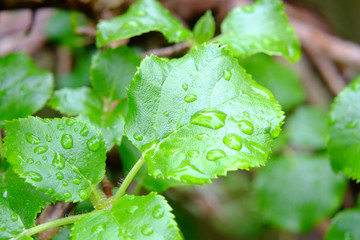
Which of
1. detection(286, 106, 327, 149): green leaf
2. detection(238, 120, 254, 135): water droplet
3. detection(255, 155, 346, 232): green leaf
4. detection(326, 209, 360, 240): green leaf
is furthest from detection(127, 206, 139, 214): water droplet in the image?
detection(286, 106, 327, 149): green leaf

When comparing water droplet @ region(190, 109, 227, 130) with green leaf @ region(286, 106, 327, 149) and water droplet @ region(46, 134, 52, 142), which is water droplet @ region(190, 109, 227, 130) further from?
green leaf @ region(286, 106, 327, 149)

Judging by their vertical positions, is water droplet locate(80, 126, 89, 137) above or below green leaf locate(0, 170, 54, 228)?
above

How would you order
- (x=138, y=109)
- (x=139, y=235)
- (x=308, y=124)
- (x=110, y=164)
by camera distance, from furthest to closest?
(x=308, y=124) < (x=110, y=164) < (x=138, y=109) < (x=139, y=235)

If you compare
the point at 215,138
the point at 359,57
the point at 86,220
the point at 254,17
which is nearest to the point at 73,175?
the point at 86,220

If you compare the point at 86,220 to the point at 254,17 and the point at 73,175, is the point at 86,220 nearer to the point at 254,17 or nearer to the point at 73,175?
the point at 73,175

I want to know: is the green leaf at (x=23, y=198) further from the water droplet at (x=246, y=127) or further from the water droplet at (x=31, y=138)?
the water droplet at (x=246, y=127)

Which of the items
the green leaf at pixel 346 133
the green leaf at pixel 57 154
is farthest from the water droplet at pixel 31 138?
the green leaf at pixel 346 133
